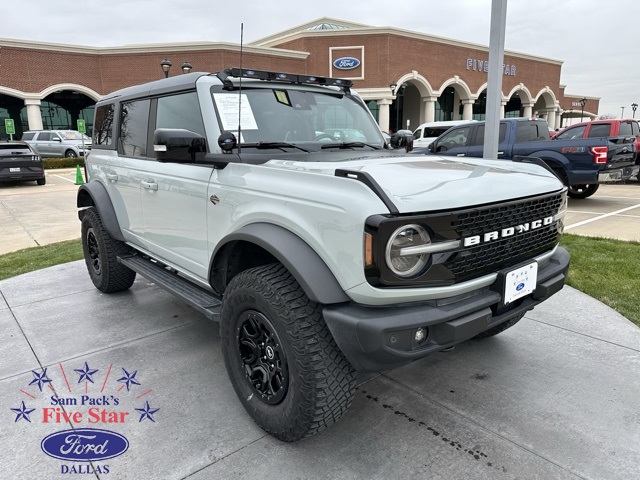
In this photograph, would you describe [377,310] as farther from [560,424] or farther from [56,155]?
[56,155]

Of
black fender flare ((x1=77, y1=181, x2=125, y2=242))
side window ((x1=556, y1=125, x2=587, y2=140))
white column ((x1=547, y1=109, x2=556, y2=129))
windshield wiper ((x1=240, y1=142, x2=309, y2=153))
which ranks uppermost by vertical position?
white column ((x1=547, y1=109, x2=556, y2=129))

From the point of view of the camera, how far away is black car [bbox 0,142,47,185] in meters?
15.5

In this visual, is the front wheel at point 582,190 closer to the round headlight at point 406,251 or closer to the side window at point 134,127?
the side window at point 134,127

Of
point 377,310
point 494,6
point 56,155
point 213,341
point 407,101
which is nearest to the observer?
point 377,310

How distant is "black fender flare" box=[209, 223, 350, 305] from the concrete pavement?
918 millimetres

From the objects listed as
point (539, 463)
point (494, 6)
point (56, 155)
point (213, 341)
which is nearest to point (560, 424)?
point (539, 463)

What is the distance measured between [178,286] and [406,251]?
2.08 m

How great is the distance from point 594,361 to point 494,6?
4047 mm

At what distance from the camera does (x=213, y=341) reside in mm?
3771

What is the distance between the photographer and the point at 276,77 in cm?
343

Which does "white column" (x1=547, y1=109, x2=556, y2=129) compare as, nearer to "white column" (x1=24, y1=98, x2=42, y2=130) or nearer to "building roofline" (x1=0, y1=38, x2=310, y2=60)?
"building roofline" (x1=0, y1=38, x2=310, y2=60)

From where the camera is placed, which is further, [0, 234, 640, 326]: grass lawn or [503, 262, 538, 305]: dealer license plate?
[0, 234, 640, 326]: grass lawn

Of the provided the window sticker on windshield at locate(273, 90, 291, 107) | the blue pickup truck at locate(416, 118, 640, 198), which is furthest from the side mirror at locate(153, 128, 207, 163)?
the blue pickup truck at locate(416, 118, 640, 198)

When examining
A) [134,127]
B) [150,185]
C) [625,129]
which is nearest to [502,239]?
[150,185]
